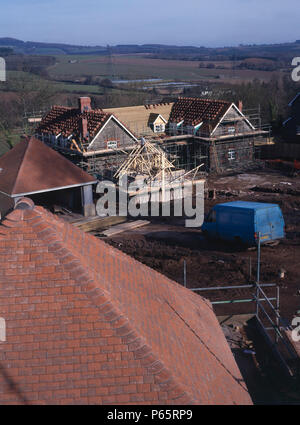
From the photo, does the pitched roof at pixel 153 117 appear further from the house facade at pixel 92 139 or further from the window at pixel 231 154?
the window at pixel 231 154

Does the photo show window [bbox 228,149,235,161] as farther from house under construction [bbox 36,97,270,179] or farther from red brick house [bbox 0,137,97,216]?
red brick house [bbox 0,137,97,216]

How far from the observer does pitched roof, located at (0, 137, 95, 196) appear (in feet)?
74.8

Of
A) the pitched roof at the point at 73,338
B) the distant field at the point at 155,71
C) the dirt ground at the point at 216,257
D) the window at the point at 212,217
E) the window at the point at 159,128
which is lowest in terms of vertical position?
the dirt ground at the point at 216,257

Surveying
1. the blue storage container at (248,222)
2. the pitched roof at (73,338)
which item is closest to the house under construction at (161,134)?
the blue storage container at (248,222)

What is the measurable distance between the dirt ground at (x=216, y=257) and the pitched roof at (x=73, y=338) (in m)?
8.48

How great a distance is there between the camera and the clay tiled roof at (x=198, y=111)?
35.9 metres

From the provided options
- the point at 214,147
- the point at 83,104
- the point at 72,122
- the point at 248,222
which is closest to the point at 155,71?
the point at 214,147

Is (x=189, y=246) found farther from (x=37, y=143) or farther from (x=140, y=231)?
(x=37, y=143)

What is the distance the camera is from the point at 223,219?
20562 mm

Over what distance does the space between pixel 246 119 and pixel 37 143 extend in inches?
735

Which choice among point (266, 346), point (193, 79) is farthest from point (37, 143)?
point (193, 79)

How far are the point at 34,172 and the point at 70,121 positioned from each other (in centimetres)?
1118

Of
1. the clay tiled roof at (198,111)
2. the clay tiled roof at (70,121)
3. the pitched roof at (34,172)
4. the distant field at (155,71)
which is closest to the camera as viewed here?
the pitched roof at (34,172)

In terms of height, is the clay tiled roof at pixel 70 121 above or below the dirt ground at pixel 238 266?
above
